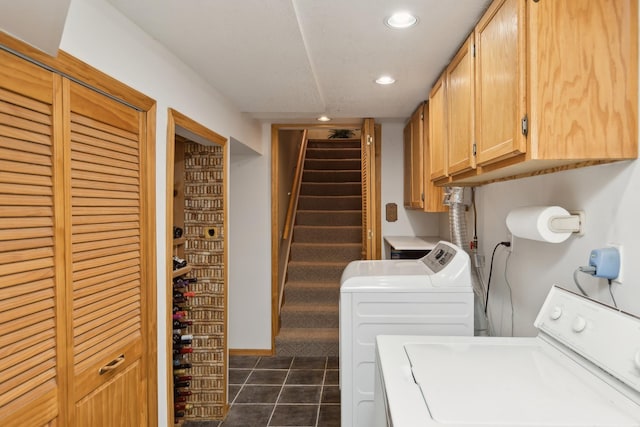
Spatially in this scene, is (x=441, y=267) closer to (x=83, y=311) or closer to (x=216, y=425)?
(x=83, y=311)

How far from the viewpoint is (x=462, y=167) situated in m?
1.82

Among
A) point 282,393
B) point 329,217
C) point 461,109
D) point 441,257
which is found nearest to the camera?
point 461,109

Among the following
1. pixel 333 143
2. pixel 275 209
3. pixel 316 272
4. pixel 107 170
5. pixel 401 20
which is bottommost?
pixel 316 272

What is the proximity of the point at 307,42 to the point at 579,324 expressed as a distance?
58.0 inches

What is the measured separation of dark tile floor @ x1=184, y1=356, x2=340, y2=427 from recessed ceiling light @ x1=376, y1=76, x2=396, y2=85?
217cm

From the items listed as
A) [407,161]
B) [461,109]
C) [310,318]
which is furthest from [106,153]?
[310,318]

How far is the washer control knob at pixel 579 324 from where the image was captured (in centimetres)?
116

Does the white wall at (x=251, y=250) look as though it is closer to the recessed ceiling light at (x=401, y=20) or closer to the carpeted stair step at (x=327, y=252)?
the carpeted stair step at (x=327, y=252)

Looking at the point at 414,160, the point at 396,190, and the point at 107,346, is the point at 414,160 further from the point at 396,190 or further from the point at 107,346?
the point at 107,346

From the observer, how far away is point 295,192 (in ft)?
17.4

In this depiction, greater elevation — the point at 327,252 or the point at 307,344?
the point at 327,252

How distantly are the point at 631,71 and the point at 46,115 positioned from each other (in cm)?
166

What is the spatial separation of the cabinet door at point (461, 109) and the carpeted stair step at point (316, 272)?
2.60 metres

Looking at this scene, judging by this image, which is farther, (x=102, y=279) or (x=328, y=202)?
(x=328, y=202)
